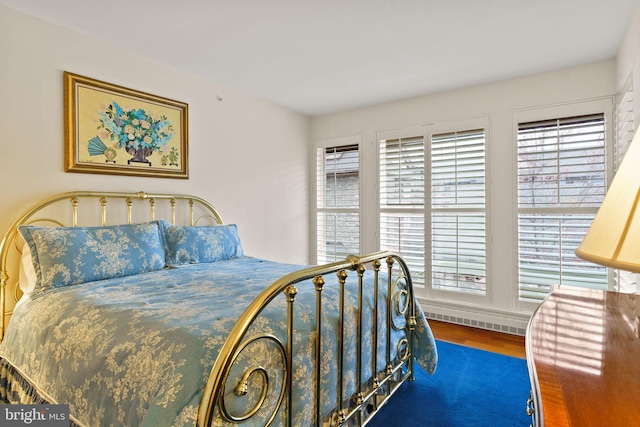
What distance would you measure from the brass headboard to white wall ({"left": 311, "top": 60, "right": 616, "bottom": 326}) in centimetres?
249

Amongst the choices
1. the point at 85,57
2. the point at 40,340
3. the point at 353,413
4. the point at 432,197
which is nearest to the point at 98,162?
the point at 85,57

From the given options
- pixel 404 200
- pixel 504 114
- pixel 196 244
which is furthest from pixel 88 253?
pixel 504 114

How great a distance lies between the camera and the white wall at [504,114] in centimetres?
297

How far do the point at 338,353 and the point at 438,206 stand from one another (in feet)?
8.12

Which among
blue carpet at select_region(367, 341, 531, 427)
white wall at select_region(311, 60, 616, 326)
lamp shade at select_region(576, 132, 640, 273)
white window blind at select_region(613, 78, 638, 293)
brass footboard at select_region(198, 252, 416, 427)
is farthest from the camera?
white wall at select_region(311, 60, 616, 326)

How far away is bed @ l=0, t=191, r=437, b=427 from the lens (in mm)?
1118

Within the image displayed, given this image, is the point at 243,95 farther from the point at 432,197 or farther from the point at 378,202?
the point at 432,197

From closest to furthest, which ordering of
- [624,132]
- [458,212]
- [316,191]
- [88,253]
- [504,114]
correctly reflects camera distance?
[88,253], [624,132], [504,114], [458,212], [316,191]

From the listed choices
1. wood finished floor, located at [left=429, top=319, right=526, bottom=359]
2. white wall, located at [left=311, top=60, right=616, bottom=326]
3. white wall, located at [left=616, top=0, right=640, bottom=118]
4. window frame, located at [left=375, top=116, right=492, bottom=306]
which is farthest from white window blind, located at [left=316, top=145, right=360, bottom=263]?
white wall, located at [left=616, top=0, right=640, bottom=118]

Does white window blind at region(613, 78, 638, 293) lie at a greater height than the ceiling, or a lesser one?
lesser

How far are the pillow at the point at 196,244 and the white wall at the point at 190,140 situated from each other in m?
0.48

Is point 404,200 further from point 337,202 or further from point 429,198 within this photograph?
point 337,202

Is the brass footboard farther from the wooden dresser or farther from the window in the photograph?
the window

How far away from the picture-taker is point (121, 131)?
2.69m
